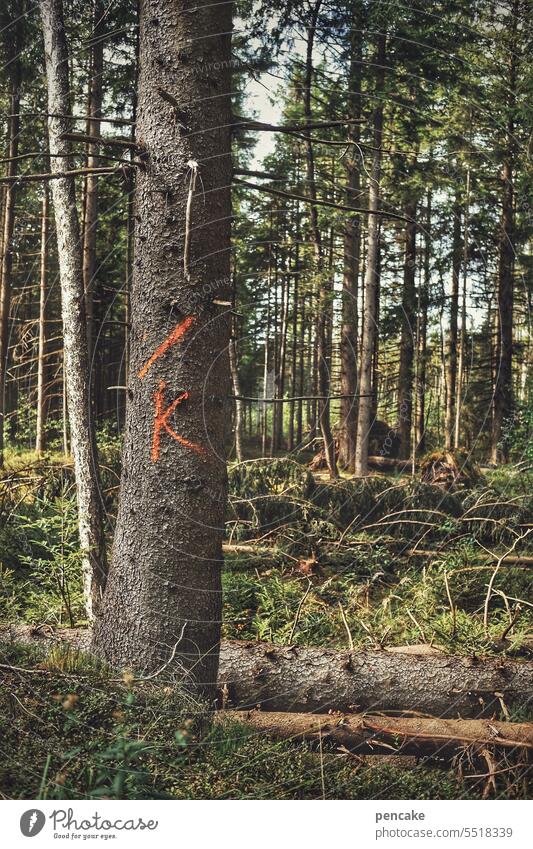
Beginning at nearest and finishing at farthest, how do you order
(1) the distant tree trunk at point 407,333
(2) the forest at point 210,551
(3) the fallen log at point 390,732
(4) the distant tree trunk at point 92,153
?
(2) the forest at point 210,551 < (3) the fallen log at point 390,732 < (4) the distant tree trunk at point 92,153 < (1) the distant tree trunk at point 407,333

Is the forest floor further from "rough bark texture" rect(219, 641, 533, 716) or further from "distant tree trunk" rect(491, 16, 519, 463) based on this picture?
"distant tree trunk" rect(491, 16, 519, 463)

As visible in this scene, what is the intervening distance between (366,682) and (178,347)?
2.21m

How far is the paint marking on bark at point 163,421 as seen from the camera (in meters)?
2.88

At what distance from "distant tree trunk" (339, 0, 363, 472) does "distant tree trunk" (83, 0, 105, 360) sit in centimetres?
194

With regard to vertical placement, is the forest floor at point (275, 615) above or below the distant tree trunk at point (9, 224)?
below

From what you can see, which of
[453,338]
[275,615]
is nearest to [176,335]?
[275,615]

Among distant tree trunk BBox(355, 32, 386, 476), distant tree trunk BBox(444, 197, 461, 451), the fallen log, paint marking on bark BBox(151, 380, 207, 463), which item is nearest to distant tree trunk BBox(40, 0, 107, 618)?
paint marking on bark BBox(151, 380, 207, 463)

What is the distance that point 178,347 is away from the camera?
287 centimetres

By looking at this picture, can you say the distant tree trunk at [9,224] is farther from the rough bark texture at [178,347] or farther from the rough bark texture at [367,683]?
the rough bark texture at [367,683]

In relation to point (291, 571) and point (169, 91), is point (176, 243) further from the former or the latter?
point (291, 571)

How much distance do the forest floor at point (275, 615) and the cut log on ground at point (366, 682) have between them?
0.17 metres

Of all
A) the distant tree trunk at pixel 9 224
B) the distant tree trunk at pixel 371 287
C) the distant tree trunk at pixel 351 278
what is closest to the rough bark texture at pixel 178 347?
the distant tree trunk at pixel 351 278

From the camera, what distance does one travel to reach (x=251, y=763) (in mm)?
2645
